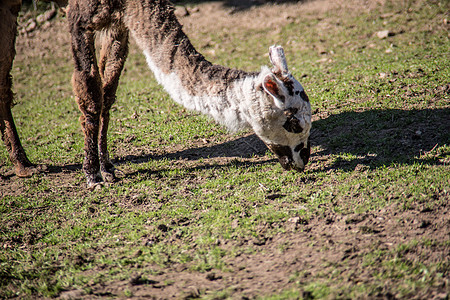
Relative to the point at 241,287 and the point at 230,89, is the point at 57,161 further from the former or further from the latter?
the point at 241,287

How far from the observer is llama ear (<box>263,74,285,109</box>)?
3.60 meters

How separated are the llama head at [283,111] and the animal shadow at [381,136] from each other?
26.0 inches

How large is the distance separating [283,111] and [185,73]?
108cm

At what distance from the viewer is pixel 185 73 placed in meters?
4.10

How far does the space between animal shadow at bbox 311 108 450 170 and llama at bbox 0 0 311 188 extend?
776 mm

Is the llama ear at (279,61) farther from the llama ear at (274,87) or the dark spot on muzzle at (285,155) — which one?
the dark spot on muzzle at (285,155)

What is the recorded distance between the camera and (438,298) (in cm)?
248

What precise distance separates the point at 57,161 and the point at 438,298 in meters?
5.04

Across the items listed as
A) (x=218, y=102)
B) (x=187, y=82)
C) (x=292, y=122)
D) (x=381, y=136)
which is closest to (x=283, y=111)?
(x=292, y=122)

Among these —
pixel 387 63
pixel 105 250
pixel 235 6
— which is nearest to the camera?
pixel 105 250

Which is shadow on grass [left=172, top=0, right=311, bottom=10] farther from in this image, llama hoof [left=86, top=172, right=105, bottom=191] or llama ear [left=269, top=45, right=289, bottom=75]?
llama hoof [left=86, top=172, right=105, bottom=191]

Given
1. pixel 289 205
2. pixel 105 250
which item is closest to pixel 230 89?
pixel 289 205

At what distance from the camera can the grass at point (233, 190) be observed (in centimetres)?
306

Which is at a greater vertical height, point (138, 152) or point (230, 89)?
point (230, 89)
